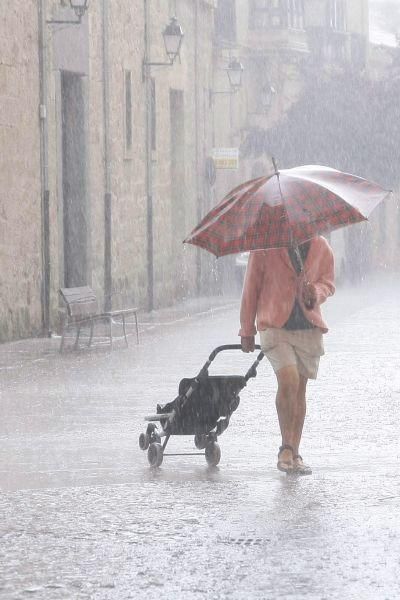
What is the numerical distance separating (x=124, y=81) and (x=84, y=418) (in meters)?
16.4

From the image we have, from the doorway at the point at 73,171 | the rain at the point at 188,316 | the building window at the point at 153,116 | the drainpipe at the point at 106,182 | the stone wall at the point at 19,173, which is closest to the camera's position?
the rain at the point at 188,316

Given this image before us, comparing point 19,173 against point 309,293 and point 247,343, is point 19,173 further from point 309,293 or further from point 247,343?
point 309,293

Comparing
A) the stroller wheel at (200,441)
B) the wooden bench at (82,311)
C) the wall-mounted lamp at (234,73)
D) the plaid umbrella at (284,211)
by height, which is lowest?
the wooden bench at (82,311)

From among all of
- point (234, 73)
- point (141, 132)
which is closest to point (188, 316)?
point (141, 132)

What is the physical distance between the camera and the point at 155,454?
9.58 m

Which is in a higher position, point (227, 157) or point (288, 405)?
point (227, 157)

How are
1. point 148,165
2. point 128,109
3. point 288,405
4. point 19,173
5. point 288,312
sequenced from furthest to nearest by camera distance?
point 148,165, point 128,109, point 19,173, point 288,405, point 288,312

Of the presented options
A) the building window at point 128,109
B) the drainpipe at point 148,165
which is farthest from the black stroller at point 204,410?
the drainpipe at point 148,165

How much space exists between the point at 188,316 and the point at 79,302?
6.75 metres

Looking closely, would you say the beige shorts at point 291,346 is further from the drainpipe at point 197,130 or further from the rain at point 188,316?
the drainpipe at point 197,130

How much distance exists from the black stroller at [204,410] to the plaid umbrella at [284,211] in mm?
722

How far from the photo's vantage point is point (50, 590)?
6332 mm

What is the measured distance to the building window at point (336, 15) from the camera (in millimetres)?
53213

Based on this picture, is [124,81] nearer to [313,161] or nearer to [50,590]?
[313,161]
